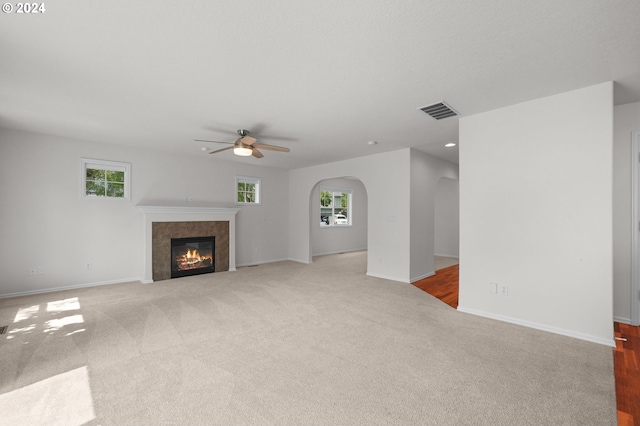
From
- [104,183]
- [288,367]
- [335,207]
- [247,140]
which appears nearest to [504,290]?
[288,367]

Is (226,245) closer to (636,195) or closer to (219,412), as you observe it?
(219,412)

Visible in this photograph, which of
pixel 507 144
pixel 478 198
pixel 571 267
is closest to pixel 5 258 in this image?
pixel 478 198

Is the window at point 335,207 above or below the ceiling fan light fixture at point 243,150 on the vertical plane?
below

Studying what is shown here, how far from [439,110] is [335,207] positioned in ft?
21.8

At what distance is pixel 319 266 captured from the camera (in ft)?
23.7

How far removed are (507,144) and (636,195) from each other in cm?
162

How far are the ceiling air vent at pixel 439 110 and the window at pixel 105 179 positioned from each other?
5.66 m

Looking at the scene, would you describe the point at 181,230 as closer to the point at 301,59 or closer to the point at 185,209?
the point at 185,209

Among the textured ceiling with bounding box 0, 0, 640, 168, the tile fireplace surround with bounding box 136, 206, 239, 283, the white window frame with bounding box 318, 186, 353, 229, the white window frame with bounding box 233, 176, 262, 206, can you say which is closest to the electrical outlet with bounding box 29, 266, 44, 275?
the tile fireplace surround with bounding box 136, 206, 239, 283

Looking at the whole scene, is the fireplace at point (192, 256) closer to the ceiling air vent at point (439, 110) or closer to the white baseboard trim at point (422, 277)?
the white baseboard trim at point (422, 277)

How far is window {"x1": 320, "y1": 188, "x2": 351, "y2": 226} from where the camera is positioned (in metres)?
9.75

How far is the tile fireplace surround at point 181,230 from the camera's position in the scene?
5.64 metres

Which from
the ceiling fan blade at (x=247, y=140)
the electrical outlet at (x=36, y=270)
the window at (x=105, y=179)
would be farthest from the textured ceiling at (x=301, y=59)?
the electrical outlet at (x=36, y=270)

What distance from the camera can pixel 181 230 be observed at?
608 centimetres
